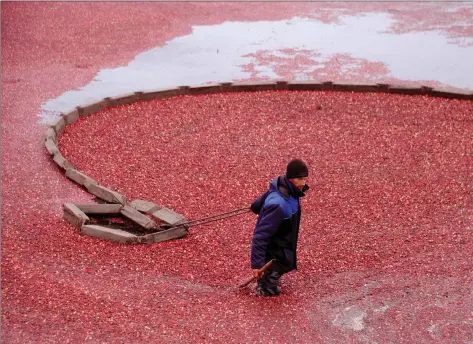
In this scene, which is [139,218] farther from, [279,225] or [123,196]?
[279,225]

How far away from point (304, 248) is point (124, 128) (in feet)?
19.7

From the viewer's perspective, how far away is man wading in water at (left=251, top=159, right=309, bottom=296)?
785 cm

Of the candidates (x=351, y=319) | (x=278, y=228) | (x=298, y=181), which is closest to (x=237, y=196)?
(x=278, y=228)

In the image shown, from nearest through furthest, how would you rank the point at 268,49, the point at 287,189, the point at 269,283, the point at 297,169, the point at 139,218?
the point at 297,169, the point at 287,189, the point at 269,283, the point at 139,218, the point at 268,49

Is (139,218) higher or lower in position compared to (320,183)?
lower

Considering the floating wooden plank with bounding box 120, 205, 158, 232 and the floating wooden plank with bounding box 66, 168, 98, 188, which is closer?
the floating wooden plank with bounding box 120, 205, 158, 232

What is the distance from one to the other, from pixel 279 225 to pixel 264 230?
0.18 metres

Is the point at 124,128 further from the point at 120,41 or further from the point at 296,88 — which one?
the point at 120,41

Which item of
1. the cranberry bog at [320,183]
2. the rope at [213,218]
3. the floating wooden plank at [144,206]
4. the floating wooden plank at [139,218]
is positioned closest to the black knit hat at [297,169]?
the cranberry bog at [320,183]

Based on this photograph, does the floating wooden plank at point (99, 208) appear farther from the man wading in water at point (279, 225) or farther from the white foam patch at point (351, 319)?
the white foam patch at point (351, 319)

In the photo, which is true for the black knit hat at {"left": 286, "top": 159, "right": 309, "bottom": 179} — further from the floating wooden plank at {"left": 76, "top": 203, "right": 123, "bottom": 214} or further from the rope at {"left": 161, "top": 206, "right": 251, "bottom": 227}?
the floating wooden plank at {"left": 76, "top": 203, "right": 123, "bottom": 214}

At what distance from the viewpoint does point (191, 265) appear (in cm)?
923

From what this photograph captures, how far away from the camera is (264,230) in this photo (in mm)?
7938

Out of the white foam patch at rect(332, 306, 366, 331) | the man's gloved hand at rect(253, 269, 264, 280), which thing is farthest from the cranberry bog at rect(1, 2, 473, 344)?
the man's gloved hand at rect(253, 269, 264, 280)
